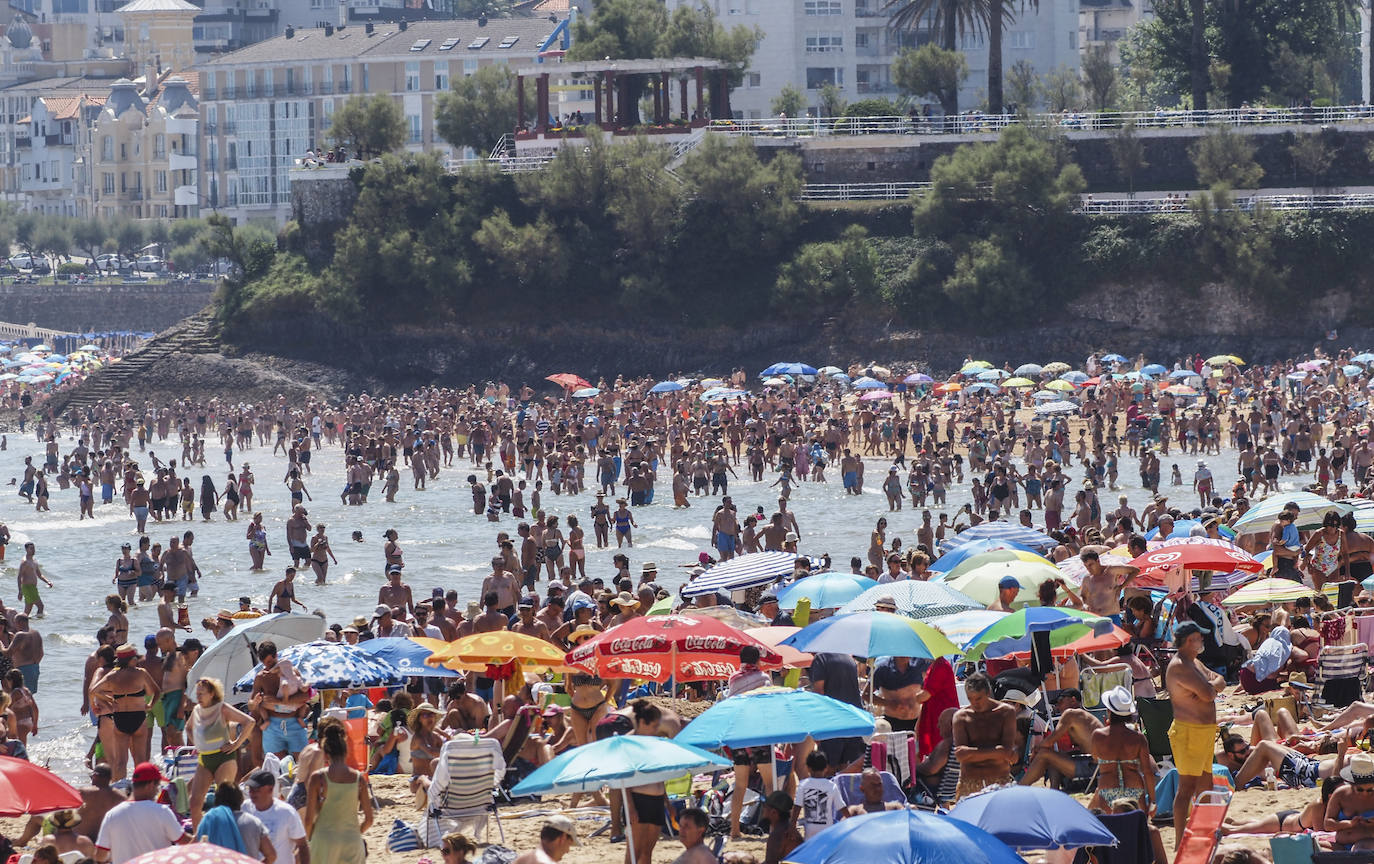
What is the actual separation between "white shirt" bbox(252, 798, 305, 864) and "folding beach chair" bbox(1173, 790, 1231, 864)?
4.07 metres

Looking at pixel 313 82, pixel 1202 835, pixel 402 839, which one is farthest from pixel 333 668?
pixel 313 82

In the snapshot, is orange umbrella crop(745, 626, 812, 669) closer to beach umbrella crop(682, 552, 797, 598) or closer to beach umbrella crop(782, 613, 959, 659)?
beach umbrella crop(782, 613, 959, 659)

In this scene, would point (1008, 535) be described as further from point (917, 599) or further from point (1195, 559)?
point (917, 599)

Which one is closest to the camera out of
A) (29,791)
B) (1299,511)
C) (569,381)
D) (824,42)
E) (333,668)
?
(29,791)

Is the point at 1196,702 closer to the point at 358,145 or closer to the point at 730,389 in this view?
the point at 730,389

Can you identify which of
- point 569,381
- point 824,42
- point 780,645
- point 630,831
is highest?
point 824,42

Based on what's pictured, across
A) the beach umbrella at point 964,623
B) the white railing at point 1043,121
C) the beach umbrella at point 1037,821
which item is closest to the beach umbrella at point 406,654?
the beach umbrella at point 964,623

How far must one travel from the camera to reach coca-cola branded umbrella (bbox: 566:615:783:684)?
40.3ft

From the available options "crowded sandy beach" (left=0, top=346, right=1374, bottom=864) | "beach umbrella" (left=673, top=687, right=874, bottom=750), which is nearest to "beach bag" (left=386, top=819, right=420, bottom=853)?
"crowded sandy beach" (left=0, top=346, right=1374, bottom=864)

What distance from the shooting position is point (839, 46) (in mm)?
68125

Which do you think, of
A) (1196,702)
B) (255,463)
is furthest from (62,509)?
(1196,702)

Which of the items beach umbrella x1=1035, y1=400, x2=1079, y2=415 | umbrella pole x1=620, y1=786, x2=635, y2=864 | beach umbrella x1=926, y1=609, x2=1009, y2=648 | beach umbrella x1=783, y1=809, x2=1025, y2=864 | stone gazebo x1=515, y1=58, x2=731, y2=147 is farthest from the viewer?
stone gazebo x1=515, y1=58, x2=731, y2=147

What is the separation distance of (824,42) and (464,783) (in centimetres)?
5958

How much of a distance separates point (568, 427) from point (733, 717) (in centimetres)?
2950
